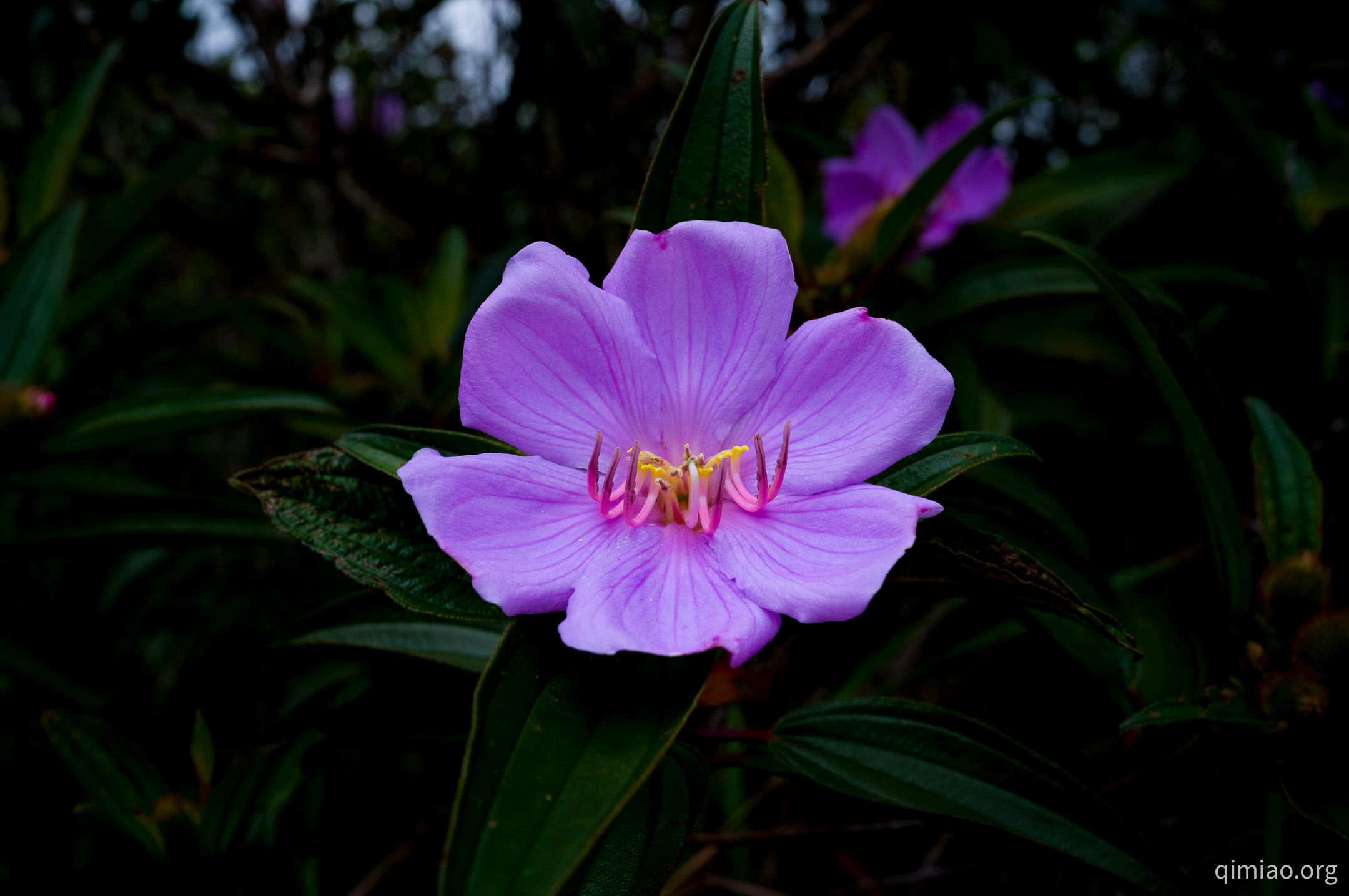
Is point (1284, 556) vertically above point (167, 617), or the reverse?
point (1284, 556)

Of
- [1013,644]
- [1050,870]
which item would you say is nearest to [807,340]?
[1050,870]

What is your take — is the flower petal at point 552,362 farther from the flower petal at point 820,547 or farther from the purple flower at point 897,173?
the purple flower at point 897,173

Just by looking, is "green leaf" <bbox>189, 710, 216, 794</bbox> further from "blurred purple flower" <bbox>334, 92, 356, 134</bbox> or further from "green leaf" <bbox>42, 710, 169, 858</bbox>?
"blurred purple flower" <bbox>334, 92, 356, 134</bbox>

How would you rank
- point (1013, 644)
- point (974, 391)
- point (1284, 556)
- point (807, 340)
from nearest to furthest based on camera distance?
point (807, 340), point (1284, 556), point (974, 391), point (1013, 644)

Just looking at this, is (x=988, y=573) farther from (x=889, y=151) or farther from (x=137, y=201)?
(x=137, y=201)

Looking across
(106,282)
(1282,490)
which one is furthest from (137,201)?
(1282,490)

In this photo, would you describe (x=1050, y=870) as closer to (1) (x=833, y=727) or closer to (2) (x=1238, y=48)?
(1) (x=833, y=727)

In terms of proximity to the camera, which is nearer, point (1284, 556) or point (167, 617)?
point (1284, 556)

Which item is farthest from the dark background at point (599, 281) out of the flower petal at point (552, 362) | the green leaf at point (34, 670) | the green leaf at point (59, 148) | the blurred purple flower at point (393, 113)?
the blurred purple flower at point (393, 113)
